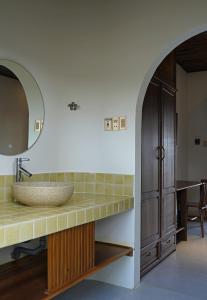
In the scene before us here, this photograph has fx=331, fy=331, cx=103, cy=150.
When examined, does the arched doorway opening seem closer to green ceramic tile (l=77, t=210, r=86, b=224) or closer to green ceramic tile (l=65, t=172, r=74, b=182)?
green ceramic tile (l=65, t=172, r=74, b=182)

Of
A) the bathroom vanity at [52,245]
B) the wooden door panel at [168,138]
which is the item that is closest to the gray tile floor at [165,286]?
the bathroom vanity at [52,245]

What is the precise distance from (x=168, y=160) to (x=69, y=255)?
206 centimetres

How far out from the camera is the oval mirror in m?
2.32

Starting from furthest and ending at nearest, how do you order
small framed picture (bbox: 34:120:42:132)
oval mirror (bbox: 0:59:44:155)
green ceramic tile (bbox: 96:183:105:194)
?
1. green ceramic tile (bbox: 96:183:105:194)
2. small framed picture (bbox: 34:120:42:132)
3. oval mirror (bbox: 0:59:44:155)

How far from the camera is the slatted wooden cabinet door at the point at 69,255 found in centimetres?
189

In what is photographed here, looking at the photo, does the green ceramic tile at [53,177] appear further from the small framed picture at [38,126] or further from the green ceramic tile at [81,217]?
the green ceramic tile at [81,217]

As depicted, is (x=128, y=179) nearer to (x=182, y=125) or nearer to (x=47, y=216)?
(x=47, y=216)

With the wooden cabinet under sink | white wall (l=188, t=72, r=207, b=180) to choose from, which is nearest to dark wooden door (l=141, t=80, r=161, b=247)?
the wooden cabinet under sink

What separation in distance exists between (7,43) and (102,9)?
1029 mm

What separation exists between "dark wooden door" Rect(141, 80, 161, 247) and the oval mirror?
42.1 inches

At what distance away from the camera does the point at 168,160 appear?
12.4 ft

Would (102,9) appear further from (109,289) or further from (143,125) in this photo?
(109,289)

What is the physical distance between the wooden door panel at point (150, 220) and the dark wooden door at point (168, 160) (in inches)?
7.2

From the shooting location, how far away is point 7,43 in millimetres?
2297
